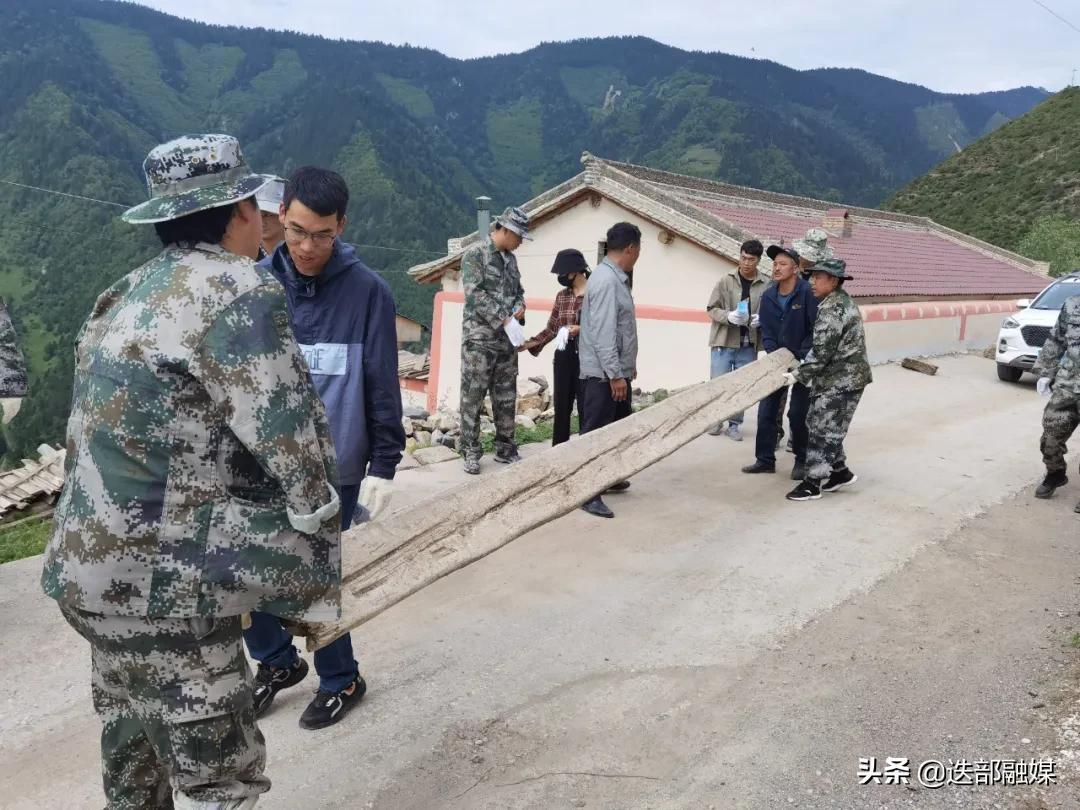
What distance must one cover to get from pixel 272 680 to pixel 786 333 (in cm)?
464

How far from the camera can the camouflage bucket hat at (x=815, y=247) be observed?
5.85 m

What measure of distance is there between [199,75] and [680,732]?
16011 cm

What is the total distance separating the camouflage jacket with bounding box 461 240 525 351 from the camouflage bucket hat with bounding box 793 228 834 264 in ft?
6.94

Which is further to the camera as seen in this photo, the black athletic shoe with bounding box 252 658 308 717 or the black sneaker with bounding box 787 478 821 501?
the black sneaker with bounding box 787 478 821 501

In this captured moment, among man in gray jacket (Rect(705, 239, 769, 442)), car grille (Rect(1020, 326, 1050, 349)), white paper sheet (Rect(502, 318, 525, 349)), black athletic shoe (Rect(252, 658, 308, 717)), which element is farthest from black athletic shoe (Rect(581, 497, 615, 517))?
car grille (Rect(1020, 326, 1050, 349))

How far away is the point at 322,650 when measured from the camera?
2977mm

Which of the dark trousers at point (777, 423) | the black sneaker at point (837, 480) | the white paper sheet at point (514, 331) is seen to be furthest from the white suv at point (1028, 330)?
the white paper sheet at point (514, 331)

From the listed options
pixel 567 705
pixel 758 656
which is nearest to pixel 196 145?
pixel 567 705

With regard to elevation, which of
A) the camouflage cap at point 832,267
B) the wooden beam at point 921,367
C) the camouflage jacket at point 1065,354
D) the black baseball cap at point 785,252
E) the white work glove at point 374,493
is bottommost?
the wooden beam at point 921,367

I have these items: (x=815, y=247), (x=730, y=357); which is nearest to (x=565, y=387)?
(x=730, y=357)

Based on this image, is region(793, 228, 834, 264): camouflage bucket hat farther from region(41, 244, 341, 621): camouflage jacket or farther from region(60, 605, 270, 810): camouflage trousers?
region(60, 605, 270, 810): camouflage trousers

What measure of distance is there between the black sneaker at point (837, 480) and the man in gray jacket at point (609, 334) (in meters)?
1.84

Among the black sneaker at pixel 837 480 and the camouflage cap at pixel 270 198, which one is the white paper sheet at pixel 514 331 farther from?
the camouflage cap at pixel 270 198

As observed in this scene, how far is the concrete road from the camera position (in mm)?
2729
